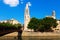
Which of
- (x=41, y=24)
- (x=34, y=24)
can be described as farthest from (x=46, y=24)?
(x=34, y=24)

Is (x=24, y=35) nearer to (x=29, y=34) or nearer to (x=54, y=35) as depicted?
(x=29, y=34)

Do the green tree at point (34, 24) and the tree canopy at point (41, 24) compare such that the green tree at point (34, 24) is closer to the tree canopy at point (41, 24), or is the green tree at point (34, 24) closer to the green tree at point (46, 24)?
the tree canopy at point (41, 24)

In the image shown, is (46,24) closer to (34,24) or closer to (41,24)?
(41,24)

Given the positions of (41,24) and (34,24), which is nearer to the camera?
(41,24)

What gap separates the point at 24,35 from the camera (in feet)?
267

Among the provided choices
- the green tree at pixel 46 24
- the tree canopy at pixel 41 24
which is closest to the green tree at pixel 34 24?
the tree canopy at pixel 41 24

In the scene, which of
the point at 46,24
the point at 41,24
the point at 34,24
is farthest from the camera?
the point at 34,24

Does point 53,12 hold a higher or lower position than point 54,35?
higher

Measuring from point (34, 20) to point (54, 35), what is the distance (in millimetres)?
16882

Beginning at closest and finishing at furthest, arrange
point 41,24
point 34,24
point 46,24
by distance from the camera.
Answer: point 46,24
point 41,24
point 34,24

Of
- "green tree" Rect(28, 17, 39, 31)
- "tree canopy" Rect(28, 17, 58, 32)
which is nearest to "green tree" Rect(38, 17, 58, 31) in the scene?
"tree canopy" Rect(28, 17, 58, 32)

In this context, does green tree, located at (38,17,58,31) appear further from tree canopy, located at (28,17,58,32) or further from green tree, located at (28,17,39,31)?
green tree, located at (28,17,39,31)

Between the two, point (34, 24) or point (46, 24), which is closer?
point (46, 24)

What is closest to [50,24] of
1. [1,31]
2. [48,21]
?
[48,21]
